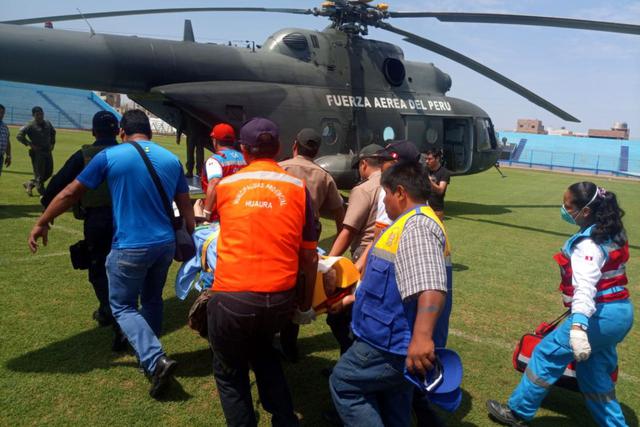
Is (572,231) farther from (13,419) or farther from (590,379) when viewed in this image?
(13,419)

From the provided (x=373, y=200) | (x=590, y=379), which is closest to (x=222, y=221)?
(x=373, y=200)

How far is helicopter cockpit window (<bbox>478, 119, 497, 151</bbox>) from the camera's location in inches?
512

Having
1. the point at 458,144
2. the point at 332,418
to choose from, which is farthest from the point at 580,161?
the point at 332,418

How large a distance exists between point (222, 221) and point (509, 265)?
616 centimetres

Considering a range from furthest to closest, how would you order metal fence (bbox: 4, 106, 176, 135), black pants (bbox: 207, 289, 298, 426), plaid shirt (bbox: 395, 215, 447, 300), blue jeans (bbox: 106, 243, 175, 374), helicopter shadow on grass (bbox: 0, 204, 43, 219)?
metal fence (bbox: 4, 106, 176, 135) < helicopter shadow on grass (bbox: 0, 204, 43, 219) < blue jeans (bbox: 106, 243, 175, 374) < black pants (bbox: 207, 289, 298, 426) < plaid shirt (bbox: 395, 215, 447, 300)

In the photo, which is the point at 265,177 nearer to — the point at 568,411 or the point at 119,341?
the point at 119,341

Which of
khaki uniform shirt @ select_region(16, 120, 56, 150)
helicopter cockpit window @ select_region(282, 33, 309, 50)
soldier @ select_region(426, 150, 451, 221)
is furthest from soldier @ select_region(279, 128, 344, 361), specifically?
khaki uniform shirt @ select_region(16, 120, 56, 150)

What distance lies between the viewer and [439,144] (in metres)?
12.2

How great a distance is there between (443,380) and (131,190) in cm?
235

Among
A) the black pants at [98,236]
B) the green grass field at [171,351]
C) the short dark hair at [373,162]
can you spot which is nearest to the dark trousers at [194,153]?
the green grass field at [171,351]

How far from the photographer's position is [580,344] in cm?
287

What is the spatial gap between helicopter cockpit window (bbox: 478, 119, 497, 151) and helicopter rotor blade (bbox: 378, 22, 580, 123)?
8.46 ft

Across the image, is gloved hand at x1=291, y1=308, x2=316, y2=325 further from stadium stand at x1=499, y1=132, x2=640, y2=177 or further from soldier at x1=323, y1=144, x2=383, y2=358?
stadium stand at x1=499, y1=132, x2=640, y2=177

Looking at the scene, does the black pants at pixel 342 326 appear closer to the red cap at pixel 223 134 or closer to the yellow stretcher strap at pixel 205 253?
the yellow stretcher strap at pixel 205 253
